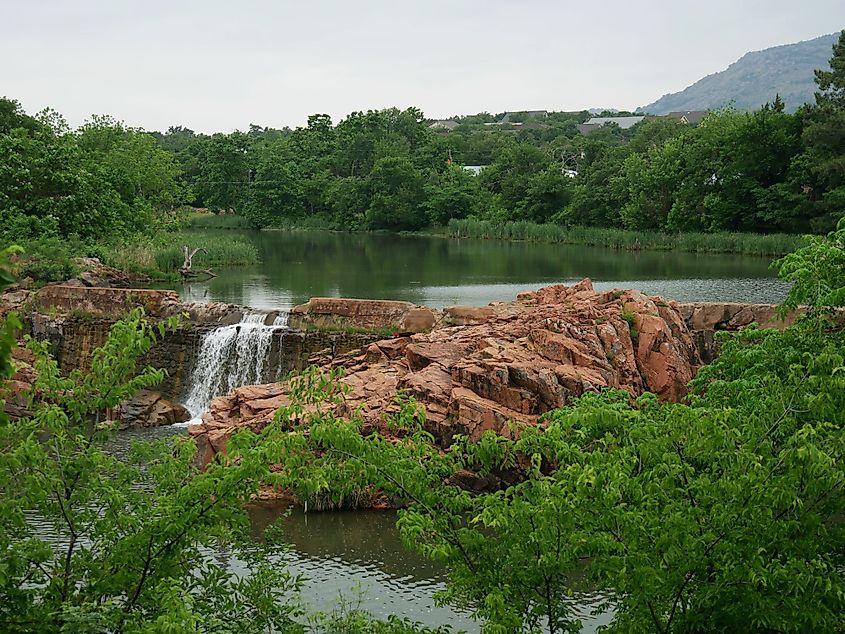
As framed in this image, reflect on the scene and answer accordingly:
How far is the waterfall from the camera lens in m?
22.4

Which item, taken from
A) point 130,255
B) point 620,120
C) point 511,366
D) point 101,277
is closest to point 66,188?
point 130,255

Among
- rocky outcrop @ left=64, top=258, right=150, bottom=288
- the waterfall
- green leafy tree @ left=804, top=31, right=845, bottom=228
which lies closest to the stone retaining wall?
the waterfall

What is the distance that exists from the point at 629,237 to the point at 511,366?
131ft

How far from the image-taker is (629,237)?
55031 mm

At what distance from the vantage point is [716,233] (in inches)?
2034

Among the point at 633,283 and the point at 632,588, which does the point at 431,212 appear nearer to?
the point at 633,283

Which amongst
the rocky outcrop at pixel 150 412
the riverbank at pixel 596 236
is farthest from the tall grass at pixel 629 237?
the rocky outcrop at pixel 150 412

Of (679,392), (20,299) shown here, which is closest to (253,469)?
(679,392)

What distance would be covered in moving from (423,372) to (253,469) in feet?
34.9

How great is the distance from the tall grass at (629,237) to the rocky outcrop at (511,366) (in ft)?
87.3

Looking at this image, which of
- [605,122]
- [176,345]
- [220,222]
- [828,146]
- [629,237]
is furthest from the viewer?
[605,122]

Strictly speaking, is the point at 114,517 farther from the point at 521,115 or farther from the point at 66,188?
the point at 521,115

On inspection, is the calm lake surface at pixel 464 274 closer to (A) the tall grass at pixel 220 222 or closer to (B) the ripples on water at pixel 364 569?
(B) the ripples on water at pixel 364 569

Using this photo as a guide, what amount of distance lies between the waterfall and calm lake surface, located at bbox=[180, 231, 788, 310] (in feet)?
23.2
